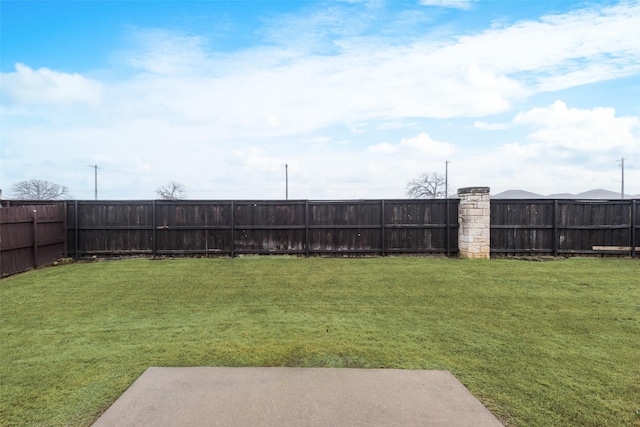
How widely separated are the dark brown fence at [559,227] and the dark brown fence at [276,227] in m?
1.44

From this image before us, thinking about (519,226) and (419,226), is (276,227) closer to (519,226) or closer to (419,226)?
(419,226)

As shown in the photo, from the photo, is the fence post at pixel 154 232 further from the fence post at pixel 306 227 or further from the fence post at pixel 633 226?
the fence post at pixel 633 226

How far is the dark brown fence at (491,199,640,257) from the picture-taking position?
998 cm

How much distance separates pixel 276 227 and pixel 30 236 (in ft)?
20.7

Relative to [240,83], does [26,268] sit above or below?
below

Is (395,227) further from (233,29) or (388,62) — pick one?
(233,29)

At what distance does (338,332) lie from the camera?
13.1ft

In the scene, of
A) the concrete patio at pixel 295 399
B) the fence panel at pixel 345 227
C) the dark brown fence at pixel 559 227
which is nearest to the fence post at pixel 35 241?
the fence panel at pixel 345 227

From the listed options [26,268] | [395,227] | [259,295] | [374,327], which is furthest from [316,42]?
[26,268]

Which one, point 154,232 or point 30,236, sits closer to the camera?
point 30,236

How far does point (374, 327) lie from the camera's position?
4.21 m

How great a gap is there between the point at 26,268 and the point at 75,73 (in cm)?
621

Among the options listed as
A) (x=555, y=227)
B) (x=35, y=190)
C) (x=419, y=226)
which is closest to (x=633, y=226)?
(x=555, y=227)

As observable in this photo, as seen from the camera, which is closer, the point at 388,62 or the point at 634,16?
the point at 634,16
